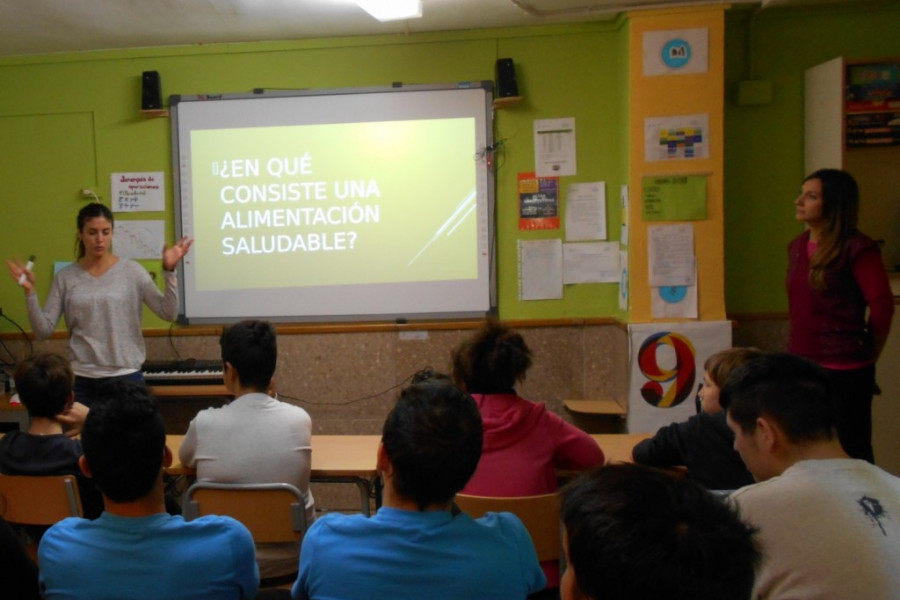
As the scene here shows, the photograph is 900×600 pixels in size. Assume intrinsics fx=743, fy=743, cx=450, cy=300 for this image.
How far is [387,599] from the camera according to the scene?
1292 millimetres

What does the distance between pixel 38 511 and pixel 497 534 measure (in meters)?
1.62

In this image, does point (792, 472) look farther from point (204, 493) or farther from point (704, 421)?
point (204, 493)

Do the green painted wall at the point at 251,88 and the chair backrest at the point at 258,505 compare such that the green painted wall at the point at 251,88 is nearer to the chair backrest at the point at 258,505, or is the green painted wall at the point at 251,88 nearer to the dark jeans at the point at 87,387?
the dark jeans at the point at 87,387

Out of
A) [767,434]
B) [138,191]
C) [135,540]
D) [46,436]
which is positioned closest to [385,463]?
[135,540]

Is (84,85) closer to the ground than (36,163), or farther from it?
farther from it

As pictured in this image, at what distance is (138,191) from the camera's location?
4.56 meters

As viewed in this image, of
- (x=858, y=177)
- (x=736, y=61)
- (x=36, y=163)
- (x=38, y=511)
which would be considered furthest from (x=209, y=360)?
(x=858, y=177)

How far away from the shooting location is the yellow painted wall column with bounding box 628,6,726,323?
3959 mm

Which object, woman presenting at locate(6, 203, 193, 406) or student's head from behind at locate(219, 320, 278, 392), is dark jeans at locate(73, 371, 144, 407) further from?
student's head from behind at locate(219, 320, 278, 392)

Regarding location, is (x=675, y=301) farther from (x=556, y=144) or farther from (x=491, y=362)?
(x=491, y=362)

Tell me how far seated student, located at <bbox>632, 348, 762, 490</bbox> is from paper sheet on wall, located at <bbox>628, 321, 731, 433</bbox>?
1.75 metres

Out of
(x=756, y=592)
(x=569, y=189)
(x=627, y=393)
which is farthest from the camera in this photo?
(x=569, y=189)

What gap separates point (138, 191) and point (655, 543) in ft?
14.5

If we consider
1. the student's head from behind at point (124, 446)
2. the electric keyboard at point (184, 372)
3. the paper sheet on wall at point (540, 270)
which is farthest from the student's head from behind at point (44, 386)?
the paper sheet on wall at point (540, 270)
